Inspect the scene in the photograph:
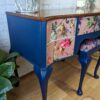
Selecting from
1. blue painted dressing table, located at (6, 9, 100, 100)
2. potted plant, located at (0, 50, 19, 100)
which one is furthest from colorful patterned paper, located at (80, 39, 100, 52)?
potted plant, located at (0, 50, 19, 100)

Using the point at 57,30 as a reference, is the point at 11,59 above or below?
below

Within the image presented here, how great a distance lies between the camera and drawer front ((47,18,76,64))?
33.9 inches

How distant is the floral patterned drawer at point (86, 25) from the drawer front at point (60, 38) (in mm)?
70

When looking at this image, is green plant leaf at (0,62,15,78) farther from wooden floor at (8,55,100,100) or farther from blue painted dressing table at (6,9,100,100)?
wooden floor at (8,55,100,100)

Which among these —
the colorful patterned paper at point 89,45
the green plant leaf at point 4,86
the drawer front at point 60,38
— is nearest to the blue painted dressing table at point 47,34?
the drawer front at point 60,38

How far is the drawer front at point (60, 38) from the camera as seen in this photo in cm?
86

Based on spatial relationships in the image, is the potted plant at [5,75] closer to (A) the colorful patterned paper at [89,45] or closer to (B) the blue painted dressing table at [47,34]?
(B) the blue painted dressing table at [47,34]

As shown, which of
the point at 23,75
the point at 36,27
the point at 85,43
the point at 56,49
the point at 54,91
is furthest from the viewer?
the point at 23,75

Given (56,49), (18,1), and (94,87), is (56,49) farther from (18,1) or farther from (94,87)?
(94,87)

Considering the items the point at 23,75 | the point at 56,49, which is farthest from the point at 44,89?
the point at 23,75

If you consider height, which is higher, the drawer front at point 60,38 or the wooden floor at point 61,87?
the drawer front at point 60,38

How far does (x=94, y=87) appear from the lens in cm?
146

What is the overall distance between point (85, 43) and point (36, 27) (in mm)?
607

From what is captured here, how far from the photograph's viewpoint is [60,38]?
922mm
